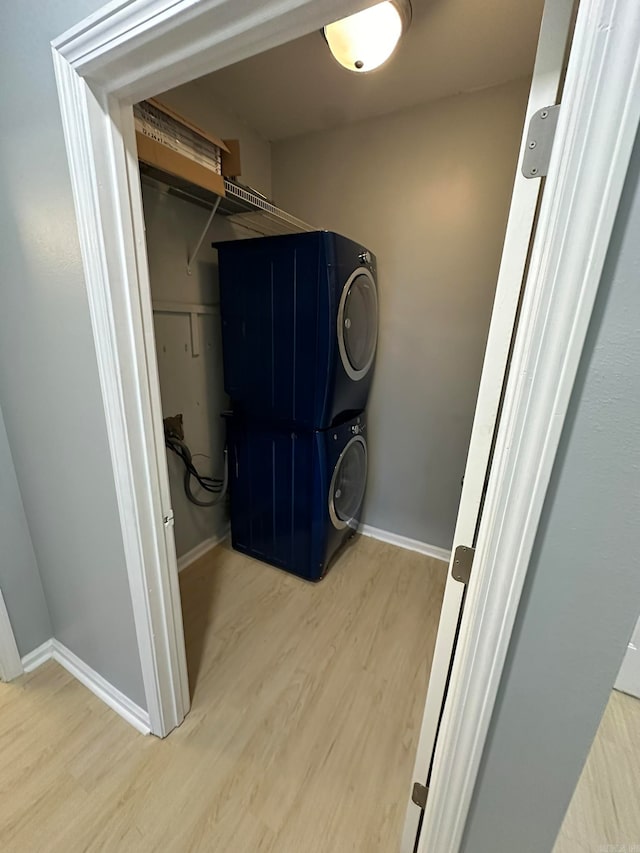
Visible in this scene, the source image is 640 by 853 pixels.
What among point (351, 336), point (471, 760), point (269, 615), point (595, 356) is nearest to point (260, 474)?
point (269, 615)

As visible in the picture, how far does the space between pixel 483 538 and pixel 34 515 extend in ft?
5.18

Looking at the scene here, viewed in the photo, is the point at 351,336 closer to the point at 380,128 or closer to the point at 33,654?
the point at 380,128

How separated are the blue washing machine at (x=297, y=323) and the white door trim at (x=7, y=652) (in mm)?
1285

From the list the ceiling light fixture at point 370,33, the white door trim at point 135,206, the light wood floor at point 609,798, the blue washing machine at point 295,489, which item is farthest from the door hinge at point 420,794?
the ceiling light fixture at point 370,33

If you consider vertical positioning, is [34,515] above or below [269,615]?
above

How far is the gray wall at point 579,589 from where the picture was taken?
46 cm

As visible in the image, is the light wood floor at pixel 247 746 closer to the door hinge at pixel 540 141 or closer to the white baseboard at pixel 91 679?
the white baseboard at pixel 91 679

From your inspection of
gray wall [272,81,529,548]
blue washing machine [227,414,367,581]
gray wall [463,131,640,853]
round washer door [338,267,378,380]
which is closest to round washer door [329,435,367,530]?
blue washing machine [227,414,367,581]

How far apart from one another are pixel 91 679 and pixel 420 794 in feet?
4.18

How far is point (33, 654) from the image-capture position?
1502mm

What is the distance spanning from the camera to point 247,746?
1253 millimetres

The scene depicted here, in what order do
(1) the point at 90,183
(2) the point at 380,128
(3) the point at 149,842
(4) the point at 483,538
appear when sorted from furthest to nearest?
1. (2) the point at 380,128
2. (3) the point at 149,842
3. (1) the point at 90,183
4. (4) the point at 483,538

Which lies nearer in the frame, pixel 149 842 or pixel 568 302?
pixel 568 302

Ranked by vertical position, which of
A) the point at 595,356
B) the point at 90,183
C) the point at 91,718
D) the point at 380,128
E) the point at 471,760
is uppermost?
the point at 380,128
